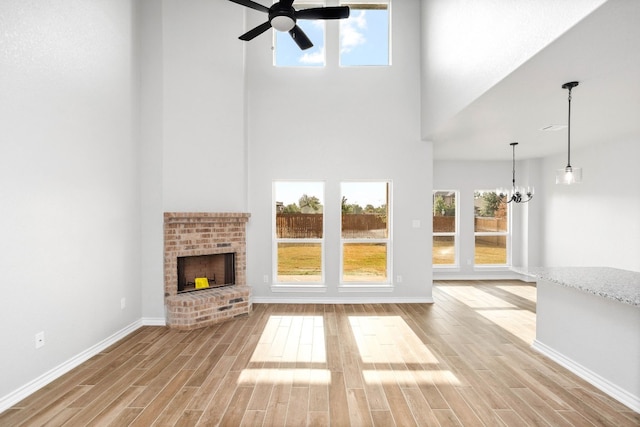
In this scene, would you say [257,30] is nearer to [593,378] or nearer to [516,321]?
[593,378]

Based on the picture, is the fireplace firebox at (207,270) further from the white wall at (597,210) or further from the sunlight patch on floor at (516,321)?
the white wall at (597,210)

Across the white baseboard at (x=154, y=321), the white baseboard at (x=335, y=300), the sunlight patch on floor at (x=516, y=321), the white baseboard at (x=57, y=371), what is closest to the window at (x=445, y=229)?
the white baseboard at (x=335, y=300)

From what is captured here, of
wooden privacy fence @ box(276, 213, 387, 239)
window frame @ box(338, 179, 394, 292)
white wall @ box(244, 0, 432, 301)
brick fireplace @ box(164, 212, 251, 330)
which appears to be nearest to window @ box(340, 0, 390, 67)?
white wall @ box(244, 0, 432, 301)

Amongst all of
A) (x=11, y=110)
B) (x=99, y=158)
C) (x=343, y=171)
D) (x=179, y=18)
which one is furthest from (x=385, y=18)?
(x=11, y=110)

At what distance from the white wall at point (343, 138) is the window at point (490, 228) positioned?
2471 mm

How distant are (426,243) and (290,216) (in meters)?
2.29

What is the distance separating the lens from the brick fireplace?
4121mm

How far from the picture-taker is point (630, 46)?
2.19m

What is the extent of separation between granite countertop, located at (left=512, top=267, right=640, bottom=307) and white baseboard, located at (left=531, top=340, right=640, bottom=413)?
2.62 ft

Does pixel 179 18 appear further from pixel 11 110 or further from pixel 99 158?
pixel 11 110

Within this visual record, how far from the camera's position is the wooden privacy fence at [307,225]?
214 inches

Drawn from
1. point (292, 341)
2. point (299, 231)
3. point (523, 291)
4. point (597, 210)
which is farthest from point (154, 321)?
point (597, 210)

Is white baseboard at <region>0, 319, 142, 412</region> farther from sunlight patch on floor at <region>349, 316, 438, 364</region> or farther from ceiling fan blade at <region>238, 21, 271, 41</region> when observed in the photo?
ceiling fan blade at <region>238, 21, 271, 41</region>

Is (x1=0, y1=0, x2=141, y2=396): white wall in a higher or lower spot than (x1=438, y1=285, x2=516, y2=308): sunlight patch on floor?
higher
